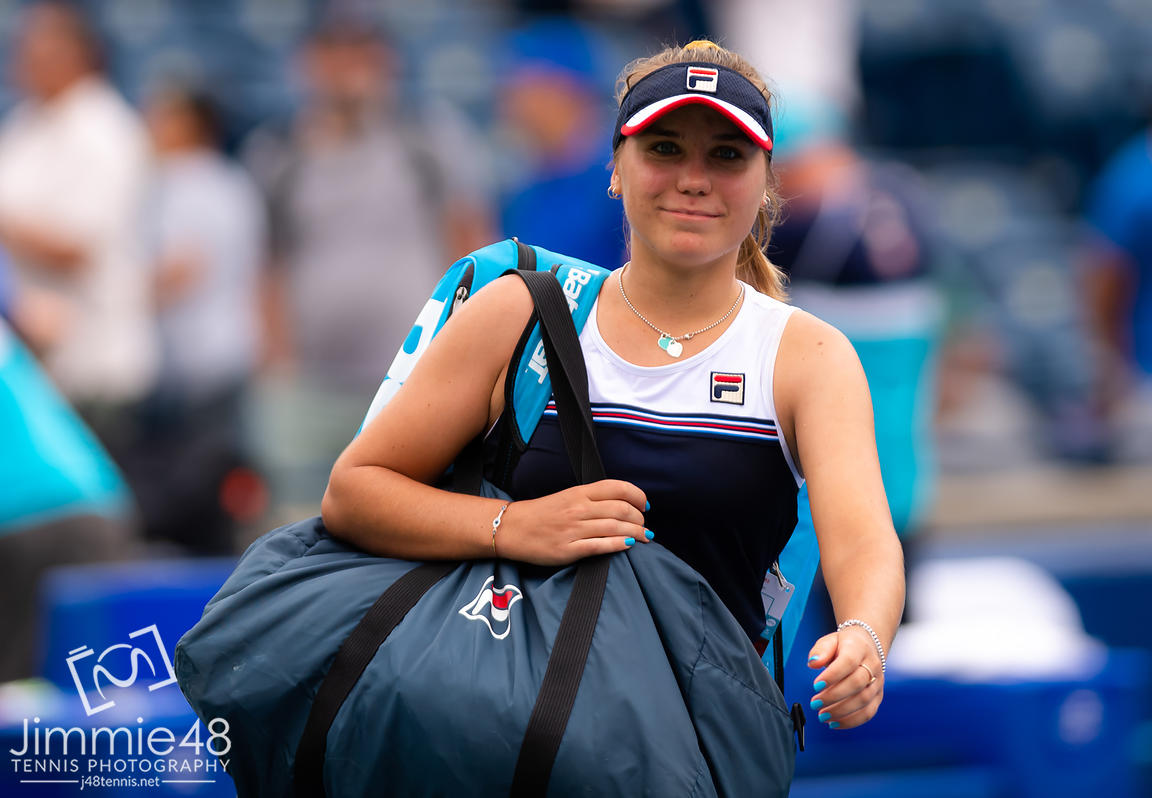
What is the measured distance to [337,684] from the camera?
188 centimetres

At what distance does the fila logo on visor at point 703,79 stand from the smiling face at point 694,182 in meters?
0.03

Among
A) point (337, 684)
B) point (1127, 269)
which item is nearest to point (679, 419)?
point (337, 684)

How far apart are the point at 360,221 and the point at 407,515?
404 cm

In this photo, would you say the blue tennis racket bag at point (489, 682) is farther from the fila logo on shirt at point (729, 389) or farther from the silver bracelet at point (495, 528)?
the fila logo on shirt at point (729, 389)

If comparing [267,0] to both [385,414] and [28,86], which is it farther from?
[385,414]

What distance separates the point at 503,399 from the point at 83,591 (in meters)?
2.23

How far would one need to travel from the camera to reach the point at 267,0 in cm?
1039

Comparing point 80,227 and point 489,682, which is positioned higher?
point 80,227

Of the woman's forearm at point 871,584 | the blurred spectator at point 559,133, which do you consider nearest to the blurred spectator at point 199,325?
the blurred spectator at point 559,133

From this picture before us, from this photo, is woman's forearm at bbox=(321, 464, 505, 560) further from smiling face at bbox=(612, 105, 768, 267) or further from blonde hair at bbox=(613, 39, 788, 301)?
blonde hair at bbox=(613, 39, 788, 301)

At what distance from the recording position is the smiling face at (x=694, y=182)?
6.57ft

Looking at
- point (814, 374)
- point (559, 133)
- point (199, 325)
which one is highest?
point (559, 133)

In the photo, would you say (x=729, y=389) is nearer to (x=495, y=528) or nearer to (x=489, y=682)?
(x=495, y=528)

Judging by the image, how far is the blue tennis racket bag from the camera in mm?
1791
